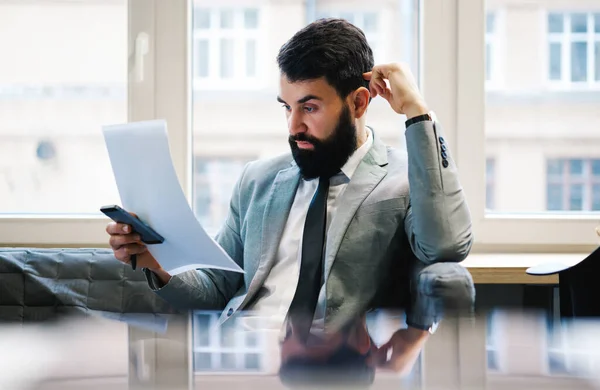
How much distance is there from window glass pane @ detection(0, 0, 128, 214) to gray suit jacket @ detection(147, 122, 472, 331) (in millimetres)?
923

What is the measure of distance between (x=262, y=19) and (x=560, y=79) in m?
1.11

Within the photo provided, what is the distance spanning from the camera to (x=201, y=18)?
2.50 m

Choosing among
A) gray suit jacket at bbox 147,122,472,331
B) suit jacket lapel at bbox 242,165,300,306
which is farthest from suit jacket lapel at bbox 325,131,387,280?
suit jacket lapel at bbox 242,165,300,306

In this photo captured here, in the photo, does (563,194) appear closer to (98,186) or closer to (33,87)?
(98,186)

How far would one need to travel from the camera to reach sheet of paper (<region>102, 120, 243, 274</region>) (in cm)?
115

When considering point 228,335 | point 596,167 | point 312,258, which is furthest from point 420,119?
point 596,167

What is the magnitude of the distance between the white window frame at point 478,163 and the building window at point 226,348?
5.36 ft

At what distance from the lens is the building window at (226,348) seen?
608 millimetres

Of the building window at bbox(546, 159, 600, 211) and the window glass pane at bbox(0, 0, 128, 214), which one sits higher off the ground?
the window glass pane at bbox(0, 0, 128, 214)

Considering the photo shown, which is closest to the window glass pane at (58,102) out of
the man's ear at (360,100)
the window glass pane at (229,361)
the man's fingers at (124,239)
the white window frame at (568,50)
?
the man's ear at (360,100)

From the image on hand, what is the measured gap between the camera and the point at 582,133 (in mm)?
2494

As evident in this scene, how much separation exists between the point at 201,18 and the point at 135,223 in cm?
145

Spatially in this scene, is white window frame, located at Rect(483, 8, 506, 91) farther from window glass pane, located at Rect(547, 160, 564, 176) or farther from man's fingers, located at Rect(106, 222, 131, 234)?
man's fingers, located at Rect(106, 222, 131, 234)

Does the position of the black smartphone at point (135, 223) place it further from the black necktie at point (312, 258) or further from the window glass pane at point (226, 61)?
the window glass pane at point (226, 61)
